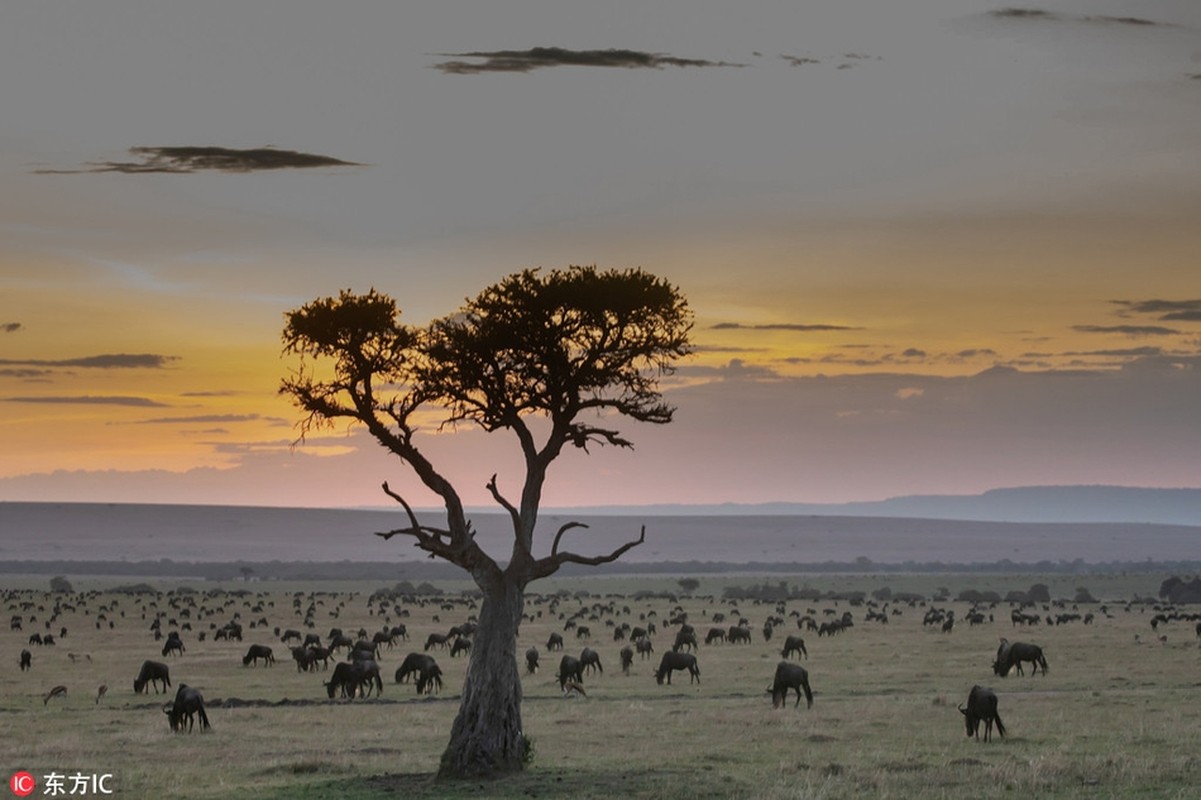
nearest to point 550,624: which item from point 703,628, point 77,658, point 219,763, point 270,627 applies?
point 703,628

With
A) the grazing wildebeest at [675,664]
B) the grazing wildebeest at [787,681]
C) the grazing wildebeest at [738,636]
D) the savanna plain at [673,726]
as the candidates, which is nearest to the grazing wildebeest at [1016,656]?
the savanna plain at [673,726]

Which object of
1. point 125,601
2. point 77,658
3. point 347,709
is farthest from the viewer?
point 125,601

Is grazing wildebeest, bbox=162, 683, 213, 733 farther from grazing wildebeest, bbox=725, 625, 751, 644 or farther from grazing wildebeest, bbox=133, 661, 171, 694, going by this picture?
grazing wildebeest, bbox=725, 625, 751, 644

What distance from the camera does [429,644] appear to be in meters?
75.8

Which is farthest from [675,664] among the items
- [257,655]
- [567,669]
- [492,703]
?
[492,703]

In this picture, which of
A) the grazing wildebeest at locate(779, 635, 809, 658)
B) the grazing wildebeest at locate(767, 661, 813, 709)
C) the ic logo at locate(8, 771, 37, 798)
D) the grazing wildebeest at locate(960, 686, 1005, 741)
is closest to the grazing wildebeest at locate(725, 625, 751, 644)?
the grazing wildebeest at locate(779, 635, 809, 658)

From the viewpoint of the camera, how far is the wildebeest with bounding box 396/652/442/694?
54.4 metres

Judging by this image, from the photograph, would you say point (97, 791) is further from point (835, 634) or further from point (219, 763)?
point (835, 634)

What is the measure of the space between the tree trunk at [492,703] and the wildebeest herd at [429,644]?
42.7 feet

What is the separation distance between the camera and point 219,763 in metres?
33.7

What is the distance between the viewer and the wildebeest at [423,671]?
5441cm

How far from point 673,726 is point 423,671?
54.0ft

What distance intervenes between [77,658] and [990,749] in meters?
51.7

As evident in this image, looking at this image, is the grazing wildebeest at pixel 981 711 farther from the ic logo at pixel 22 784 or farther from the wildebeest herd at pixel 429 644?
the ic logo at pixel 22 784
